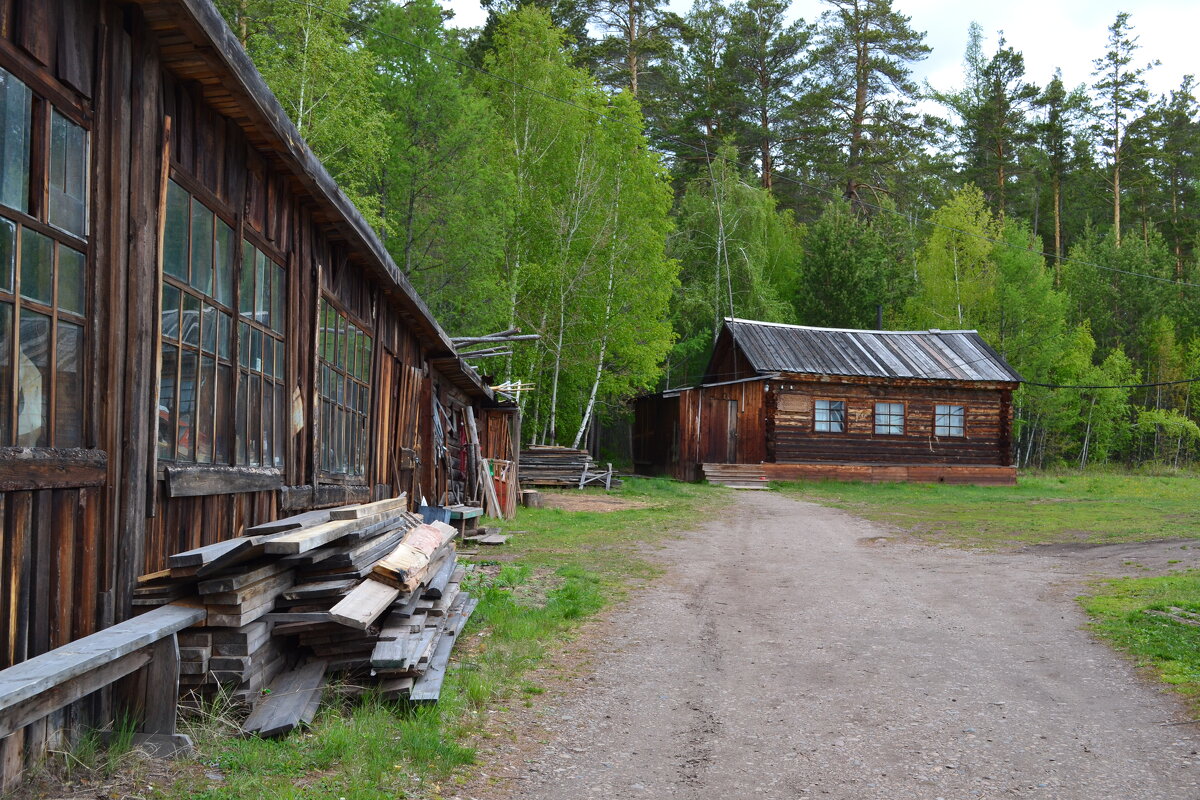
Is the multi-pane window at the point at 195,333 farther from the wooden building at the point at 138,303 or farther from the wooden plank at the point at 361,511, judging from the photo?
the wooden plank at the point at 361,511

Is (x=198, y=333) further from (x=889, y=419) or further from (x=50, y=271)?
(x=889, y=419)

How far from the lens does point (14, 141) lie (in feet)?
11.5

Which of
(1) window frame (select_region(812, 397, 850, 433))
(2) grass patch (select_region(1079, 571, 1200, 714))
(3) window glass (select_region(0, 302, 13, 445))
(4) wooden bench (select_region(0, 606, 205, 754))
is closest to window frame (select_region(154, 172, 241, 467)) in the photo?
(4) wooden bench (select_region(0, 606, 205, 754))

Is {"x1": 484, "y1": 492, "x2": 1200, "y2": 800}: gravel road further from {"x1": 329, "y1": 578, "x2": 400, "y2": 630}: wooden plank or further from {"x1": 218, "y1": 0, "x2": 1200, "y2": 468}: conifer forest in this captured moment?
{"x1": 218, "y1": 0, "x2": 1200, "y2": 468}: conifer forest

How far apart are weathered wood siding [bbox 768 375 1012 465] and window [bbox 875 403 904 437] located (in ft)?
0.45

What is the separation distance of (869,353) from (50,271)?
99.2 ft

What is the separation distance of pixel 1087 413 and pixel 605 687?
42.9m

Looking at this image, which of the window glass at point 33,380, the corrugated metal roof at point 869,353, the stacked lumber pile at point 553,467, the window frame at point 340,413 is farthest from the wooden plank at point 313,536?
the corrugated metal roof at point 869,353

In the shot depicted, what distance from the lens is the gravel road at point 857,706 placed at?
455 cm

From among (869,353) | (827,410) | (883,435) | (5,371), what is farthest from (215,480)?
(869,353)

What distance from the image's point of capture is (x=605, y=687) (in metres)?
6.21

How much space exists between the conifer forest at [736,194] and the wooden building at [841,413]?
2.66 meters

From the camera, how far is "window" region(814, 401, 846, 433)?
1186 inches

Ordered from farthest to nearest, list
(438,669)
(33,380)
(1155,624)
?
(1155,624) < (438,669) < (33,380)
